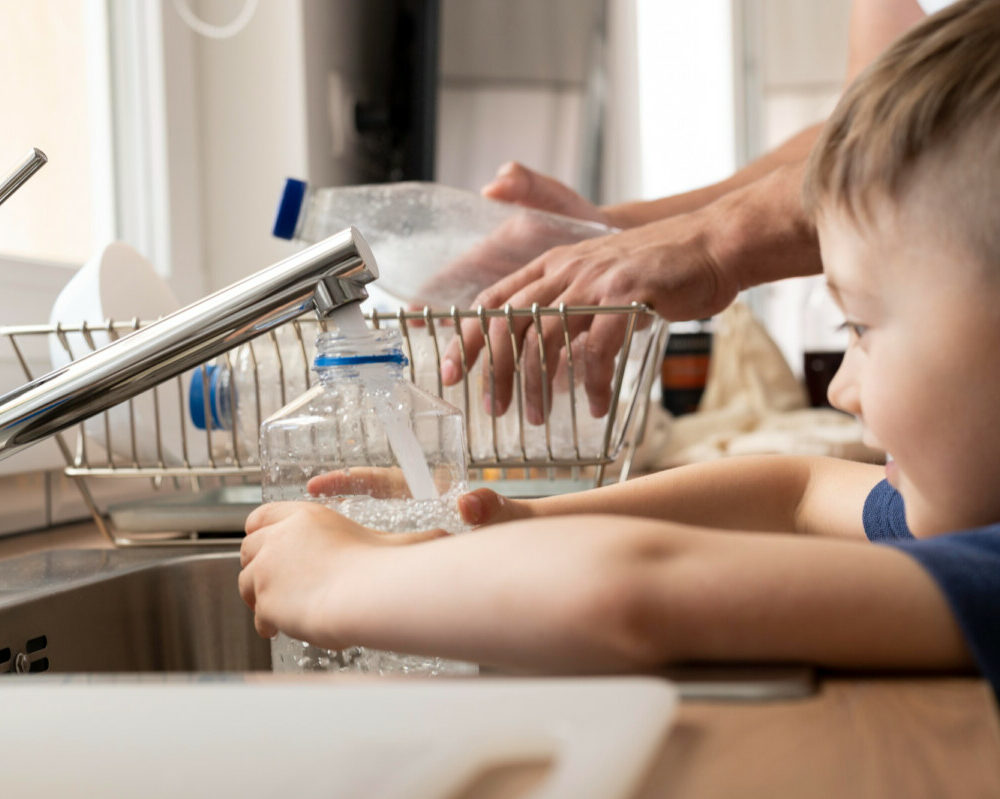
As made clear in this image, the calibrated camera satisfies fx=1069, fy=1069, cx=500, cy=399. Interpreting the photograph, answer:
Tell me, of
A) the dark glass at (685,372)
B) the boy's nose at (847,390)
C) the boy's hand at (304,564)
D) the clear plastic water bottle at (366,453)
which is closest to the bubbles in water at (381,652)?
the clear plastic water bottle at (366,453)

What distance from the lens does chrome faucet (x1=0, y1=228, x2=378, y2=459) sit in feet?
1.86

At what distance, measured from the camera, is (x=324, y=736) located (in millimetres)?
268

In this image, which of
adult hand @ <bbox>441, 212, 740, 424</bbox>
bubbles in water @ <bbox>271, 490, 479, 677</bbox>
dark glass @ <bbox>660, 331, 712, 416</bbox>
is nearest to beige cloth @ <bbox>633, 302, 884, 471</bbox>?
dark glass @ <bbox>660, 331, 712, 416</bbox>

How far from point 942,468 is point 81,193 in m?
1.29

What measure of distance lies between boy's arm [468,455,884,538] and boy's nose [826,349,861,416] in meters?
0.14

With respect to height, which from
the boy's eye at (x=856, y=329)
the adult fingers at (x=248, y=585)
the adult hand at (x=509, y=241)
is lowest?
the adult fingers at (x=248, y=585)

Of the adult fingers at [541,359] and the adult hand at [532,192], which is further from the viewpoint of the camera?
the adult hand at [532,192]

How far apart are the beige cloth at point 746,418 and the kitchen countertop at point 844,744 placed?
1217 millimetres

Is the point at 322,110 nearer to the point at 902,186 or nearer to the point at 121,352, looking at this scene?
the point at 121,352

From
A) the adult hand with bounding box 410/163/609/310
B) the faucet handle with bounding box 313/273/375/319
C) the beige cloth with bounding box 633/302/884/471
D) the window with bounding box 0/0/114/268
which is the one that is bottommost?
the beige cloth with bounding box 633/302/884/471

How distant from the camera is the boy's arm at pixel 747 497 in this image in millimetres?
666

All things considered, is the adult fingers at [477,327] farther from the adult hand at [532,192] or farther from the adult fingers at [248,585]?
the adult fingers at [248,585]

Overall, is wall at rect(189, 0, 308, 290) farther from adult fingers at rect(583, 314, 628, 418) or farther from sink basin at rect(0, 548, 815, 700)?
adult fingers at rect(583, 314, 628, 418)

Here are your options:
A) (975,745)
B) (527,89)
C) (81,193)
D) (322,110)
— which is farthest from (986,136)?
(527,89)
